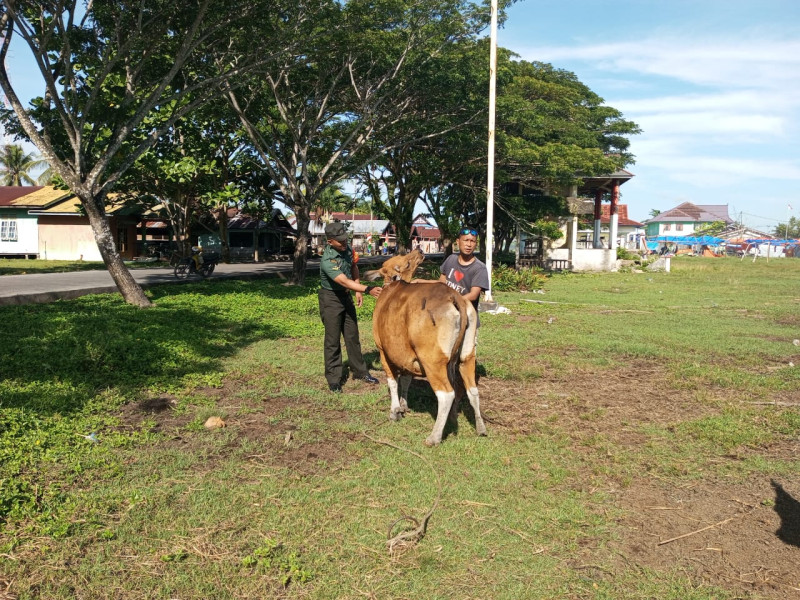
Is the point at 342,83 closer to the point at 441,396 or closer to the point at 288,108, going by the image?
the point at 288,108

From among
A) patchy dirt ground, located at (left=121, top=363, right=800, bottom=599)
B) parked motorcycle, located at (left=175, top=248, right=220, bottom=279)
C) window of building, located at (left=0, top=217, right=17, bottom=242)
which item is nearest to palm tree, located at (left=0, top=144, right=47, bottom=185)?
window of building, located at (left=0, top=217, right=17, bottom=242)

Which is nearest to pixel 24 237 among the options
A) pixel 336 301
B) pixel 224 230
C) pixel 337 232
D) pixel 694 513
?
pixel 224 230

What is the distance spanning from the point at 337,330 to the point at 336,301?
1.12 ft

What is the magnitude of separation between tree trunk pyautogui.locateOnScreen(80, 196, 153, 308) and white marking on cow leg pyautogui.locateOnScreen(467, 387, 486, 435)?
929cm

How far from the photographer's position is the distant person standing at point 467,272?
6.07m

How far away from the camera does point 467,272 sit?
20.6 feet

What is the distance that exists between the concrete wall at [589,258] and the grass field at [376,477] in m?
25.3

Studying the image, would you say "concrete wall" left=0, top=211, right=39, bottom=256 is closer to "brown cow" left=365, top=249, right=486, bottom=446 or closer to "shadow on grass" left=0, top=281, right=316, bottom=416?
"shadow on grass" left=0, top=281, right=316, bottom=416

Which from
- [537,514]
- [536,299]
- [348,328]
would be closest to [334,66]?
[536,299]

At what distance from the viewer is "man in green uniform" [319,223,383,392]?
7.05 metres

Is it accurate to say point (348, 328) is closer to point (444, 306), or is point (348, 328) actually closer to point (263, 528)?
point (444, 306)

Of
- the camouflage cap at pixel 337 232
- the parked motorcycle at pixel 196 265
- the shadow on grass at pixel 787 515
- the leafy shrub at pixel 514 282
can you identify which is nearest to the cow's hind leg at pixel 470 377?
the camouflage cap at pixel 337 232

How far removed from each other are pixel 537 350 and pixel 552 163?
54.2 feet

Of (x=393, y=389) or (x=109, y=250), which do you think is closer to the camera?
(x=393, y=389)
